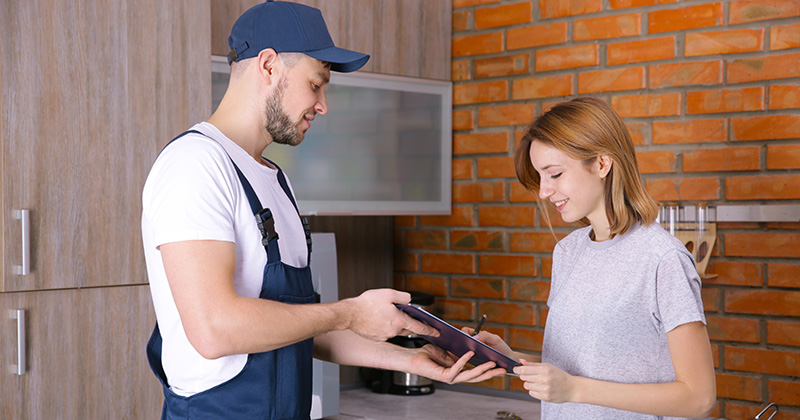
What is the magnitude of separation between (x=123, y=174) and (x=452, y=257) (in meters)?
1.43

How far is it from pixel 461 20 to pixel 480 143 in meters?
0.48

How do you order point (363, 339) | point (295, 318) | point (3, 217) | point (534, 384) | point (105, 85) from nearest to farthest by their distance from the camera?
point (295, 318), point (534, 384), point (363, 339), point (3, 217), point (105, 85)

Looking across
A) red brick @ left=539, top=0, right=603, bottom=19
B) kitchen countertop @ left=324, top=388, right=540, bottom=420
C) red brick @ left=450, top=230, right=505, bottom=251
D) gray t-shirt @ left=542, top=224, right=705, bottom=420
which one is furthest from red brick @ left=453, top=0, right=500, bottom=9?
gray t-shirt @ left=542, top=224, right=705, bottom=420

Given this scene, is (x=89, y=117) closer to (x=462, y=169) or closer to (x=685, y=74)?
(x=462, y=169)

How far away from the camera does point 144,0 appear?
87.7 inches

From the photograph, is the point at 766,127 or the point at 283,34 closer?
the point at 283,34

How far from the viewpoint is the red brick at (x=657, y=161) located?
2617 mm

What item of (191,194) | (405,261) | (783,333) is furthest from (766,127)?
(191,194)

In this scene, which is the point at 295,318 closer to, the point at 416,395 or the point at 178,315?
the point at 178,315

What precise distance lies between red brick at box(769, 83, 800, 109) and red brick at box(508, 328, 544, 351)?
1079 millimetres

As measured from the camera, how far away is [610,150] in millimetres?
1659

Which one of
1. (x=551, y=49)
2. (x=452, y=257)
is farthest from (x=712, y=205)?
(x=452, y=257)

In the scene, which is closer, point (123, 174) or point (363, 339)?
point (363, 339)

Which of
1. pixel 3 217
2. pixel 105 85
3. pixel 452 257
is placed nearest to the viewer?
pixel 3 217
